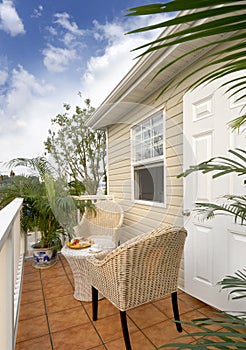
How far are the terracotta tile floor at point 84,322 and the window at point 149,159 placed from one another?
1420 mm

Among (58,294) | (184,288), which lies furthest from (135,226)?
(58,294)

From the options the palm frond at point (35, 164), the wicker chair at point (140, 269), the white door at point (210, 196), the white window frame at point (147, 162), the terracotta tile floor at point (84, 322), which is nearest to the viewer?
the wicker chair at point (140, 269)

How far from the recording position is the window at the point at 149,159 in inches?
128

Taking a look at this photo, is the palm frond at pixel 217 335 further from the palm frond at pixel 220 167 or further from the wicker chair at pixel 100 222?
the wicker chair at pixel 100 222

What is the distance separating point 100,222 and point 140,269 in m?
2.22

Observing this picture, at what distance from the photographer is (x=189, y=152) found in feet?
7.92

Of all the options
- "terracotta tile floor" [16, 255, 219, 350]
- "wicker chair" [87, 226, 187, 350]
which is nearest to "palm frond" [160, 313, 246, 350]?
"wicker chair" [87, 226, 187, 350]

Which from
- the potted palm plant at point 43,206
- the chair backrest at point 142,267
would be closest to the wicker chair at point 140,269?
the chair backrest at point 142,267

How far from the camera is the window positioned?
3.24 metres

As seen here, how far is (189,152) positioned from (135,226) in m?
2.02

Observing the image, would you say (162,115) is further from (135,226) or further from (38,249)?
(38,249)

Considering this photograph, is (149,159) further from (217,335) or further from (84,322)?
(217,335)

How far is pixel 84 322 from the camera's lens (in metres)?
2.06

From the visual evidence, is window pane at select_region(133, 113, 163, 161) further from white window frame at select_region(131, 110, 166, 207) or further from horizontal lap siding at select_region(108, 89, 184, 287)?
horizontal lap siding at select_region(108, 89, 184, 287)
